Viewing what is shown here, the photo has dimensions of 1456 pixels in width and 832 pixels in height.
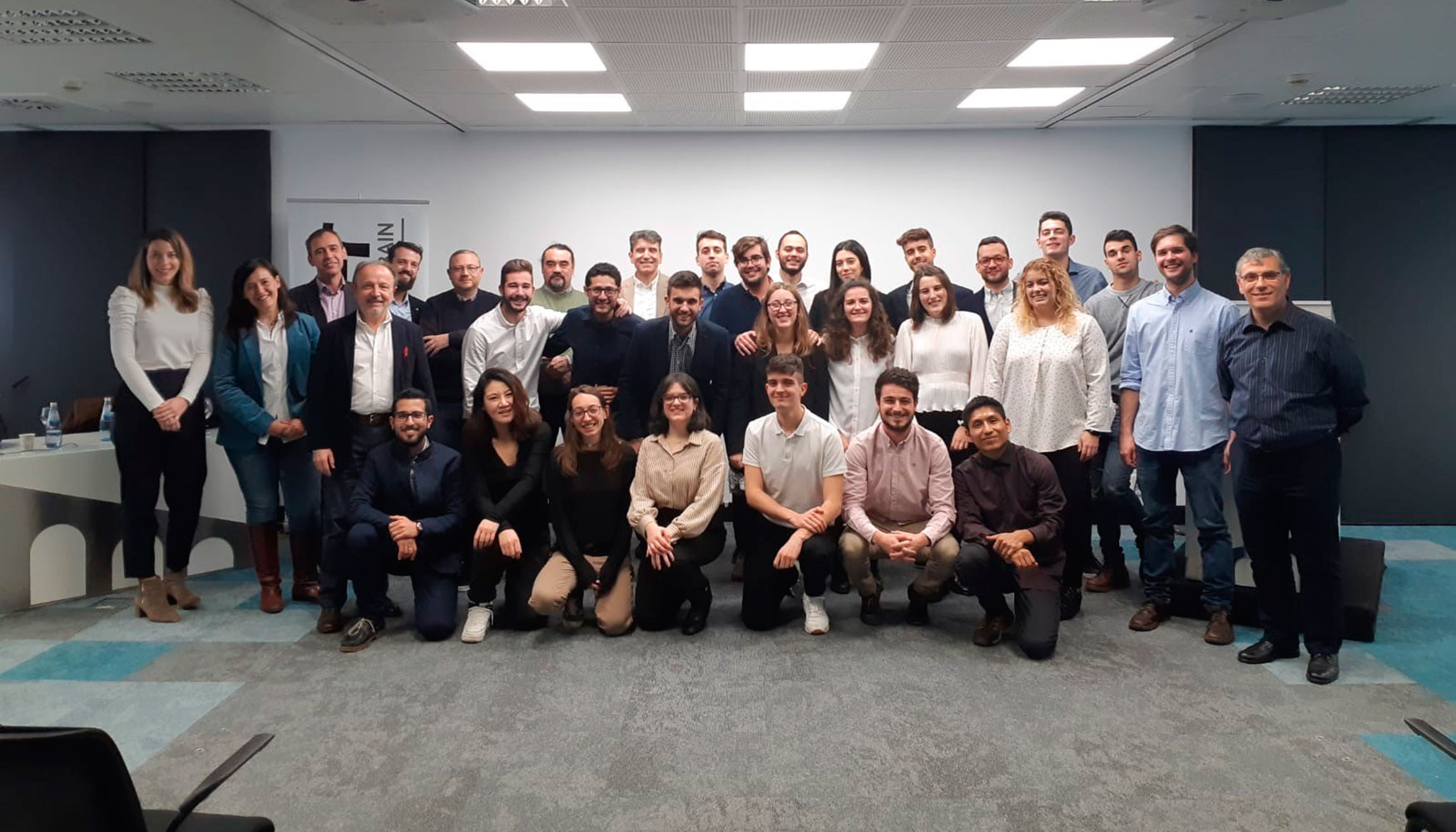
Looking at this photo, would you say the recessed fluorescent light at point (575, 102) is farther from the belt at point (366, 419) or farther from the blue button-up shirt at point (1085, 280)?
the blue button-up shirt at point (1085, 280)

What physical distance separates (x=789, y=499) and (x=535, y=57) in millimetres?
2836

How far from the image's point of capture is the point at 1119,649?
3.55m

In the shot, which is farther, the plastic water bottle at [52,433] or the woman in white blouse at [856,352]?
the plastic water bottle at [52,433]

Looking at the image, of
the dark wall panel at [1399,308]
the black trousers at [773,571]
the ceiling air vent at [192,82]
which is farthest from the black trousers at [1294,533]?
the ceiling air vent at [192,82]

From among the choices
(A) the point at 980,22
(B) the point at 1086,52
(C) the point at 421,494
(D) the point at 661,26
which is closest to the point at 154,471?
(C) the point at 421,494

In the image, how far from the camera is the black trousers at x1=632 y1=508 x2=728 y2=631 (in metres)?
3.75

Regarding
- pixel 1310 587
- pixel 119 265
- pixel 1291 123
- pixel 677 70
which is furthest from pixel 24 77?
pixel 1291 123

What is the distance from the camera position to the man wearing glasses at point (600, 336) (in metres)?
4.26

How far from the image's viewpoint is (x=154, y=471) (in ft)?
13.2

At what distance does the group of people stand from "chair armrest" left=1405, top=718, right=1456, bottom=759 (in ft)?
5.86

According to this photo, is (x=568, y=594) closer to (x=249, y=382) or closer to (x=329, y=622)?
(x=329, y=622)

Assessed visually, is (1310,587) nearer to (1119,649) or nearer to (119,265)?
(1119,649)

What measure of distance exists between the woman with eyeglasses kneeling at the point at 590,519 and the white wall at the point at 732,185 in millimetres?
3161

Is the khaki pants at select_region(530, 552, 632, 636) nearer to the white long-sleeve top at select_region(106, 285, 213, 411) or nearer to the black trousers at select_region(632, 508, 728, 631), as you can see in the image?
the black trousers at select_region(632, 508, 728, 631)
